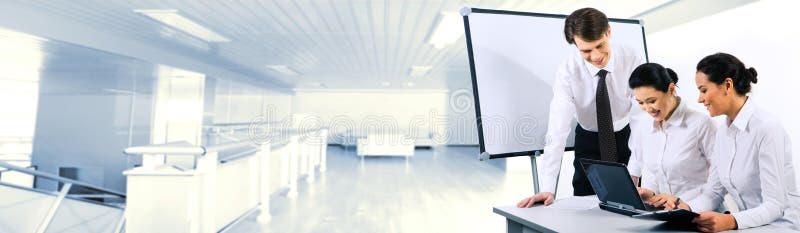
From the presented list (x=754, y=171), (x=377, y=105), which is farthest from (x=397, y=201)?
(x=377, y=105)

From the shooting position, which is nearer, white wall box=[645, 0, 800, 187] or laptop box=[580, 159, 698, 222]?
laptop box=[580, 159, 698, 222]

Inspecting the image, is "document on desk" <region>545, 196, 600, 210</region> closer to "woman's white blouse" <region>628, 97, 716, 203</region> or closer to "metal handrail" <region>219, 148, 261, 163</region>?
"woman's white blouse" <region>628, 97, 716, 203</region>

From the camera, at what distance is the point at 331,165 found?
931 cm

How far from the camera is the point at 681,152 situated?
1.63 metres

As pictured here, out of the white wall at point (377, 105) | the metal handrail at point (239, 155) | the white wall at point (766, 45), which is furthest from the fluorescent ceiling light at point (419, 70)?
the white wall at point (766, 45)

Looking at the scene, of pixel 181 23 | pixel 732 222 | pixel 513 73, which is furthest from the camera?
pixel 181 23

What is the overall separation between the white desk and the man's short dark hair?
2.30 feet

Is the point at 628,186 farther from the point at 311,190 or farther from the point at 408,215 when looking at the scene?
the point at 311,190

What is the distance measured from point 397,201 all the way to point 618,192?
404 cm

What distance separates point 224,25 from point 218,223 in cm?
256

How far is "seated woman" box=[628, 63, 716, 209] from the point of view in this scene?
5.09 ft

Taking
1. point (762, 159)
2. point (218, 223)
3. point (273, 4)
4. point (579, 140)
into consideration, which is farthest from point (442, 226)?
point (762, 159)

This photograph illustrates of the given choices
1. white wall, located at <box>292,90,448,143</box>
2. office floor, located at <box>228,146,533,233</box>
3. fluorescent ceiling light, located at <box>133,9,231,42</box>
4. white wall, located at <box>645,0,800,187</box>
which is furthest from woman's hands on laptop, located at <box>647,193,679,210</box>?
white wall, located at <box>292,90,448,143</box>

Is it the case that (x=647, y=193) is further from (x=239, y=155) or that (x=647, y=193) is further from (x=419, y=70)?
(x=419, y=70)
